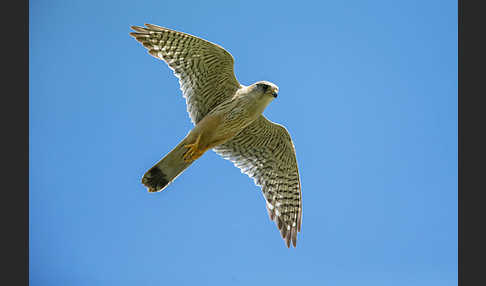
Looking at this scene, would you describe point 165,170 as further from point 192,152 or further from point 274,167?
point 274,167

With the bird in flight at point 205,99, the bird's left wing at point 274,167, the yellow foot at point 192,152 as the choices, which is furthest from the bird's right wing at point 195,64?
the bird's left wing at point 274,167

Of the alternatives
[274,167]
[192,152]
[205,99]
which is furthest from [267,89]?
[274,167]

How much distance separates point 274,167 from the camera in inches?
302

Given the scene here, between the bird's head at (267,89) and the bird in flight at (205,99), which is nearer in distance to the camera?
the bird's head at (267,89)

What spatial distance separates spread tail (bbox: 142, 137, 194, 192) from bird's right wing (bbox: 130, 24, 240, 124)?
23.1 inches

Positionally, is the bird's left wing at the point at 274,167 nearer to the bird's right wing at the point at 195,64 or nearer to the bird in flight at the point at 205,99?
the bird in flight at the point at 205,99

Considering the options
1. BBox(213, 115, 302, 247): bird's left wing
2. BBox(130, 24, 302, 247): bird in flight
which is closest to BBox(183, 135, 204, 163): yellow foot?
BBox(130, 24, 302, 247): bird in flight

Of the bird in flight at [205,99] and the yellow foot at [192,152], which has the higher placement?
the bird in flight at [205,99]

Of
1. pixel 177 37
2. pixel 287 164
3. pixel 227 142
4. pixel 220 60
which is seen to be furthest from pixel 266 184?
pixel 177 37

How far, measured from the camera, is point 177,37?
21.4ft

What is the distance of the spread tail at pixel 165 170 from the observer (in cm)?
651

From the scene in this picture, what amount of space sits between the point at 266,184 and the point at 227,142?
0.93 m

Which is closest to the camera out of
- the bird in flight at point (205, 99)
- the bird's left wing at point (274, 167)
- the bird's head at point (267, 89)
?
the bird's head at point (267, 89)

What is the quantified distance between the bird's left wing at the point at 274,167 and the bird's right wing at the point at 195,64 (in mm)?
765
